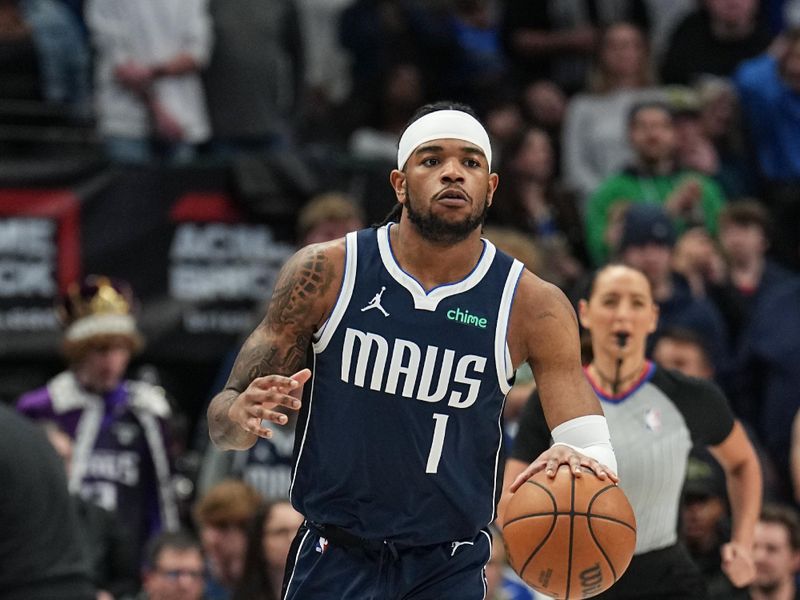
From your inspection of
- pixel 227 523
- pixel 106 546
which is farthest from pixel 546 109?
pixel 106 546

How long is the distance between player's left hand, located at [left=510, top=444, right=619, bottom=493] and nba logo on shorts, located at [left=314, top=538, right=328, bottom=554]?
0.67 meters

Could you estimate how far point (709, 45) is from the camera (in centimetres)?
1198

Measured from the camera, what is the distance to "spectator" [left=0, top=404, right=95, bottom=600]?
6086mm

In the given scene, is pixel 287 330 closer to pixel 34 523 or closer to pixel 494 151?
pixel 34 523

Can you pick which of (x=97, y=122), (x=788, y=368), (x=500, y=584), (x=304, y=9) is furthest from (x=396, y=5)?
(x=500, y=584)

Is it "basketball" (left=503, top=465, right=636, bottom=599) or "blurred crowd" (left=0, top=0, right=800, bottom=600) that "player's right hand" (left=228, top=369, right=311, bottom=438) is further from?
"blurred crowd" (left=0, top=0, right=800, bottom=600)

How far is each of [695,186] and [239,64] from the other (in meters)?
2.94

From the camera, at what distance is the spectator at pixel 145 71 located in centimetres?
1041

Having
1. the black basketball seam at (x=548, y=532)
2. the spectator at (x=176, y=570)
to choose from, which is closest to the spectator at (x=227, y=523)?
the spectator at (x=176, y=570)

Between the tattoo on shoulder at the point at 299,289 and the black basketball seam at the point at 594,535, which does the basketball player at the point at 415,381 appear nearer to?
the tattoo on shoulder at the point at 299,289

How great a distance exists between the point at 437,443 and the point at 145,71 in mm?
5626

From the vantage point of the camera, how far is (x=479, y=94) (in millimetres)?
12172

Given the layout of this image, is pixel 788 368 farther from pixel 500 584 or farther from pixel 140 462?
pixel 140 462

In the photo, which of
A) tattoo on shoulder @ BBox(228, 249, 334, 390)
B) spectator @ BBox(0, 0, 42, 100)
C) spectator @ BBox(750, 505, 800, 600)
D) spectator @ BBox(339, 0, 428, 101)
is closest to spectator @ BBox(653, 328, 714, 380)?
spectator @ BBox(750, 505, 800, 600)
